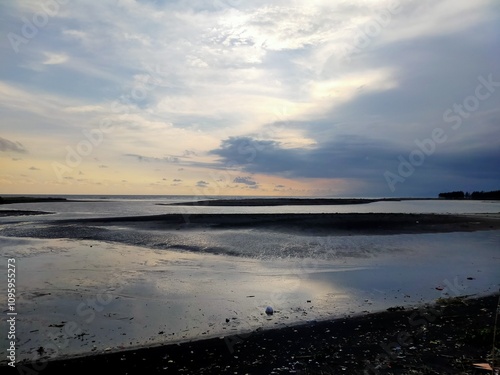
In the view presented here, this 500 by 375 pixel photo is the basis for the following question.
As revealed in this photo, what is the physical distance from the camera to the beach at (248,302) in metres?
8.14

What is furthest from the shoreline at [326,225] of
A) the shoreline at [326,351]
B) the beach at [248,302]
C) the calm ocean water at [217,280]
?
the shoreline at [326,351]

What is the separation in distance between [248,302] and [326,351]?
476 cm

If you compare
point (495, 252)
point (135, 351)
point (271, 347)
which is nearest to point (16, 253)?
point (135, 351)

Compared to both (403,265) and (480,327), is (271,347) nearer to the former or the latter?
(480,327)

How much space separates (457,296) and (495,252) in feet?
44.8

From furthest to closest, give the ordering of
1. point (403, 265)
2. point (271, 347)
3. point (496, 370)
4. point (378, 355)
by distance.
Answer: point (403, 265) < point (271, 347) < point (378, 355) < point (496, 370)

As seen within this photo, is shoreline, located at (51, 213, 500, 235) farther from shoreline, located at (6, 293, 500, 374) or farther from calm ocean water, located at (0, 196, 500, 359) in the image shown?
shoreline, located at (6, 293, 500, 374)

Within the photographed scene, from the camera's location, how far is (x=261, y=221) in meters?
41.6

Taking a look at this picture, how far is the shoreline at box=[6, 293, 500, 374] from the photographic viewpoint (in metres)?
7.55

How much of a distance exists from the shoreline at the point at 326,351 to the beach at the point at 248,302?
0.04m

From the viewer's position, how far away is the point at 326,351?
27.3ft

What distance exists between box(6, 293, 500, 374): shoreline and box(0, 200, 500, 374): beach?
0.14 ft

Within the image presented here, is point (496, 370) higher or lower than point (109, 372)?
higher

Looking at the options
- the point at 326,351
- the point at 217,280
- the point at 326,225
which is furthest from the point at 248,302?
the point at 326,225
